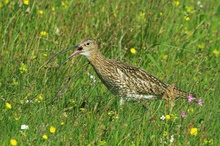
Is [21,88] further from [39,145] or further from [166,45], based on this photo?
[166,45]

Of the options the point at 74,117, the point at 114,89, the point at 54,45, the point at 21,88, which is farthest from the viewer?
the point at 54,45

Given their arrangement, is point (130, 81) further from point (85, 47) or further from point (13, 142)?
point (13, 142)

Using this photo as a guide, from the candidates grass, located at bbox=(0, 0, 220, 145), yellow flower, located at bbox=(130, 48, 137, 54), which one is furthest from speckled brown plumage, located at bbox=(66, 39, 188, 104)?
yellow flower, located at bbox=(130, 48, 137, 54)

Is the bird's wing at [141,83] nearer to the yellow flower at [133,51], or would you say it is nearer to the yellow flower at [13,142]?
the yellow flower at [133,51]

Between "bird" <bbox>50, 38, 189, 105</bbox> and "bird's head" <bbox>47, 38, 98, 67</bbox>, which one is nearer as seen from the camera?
"bird" <bbox>50, 38, 189, 105</bbox>

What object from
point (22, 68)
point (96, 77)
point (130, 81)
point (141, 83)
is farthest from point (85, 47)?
point (22, 68)

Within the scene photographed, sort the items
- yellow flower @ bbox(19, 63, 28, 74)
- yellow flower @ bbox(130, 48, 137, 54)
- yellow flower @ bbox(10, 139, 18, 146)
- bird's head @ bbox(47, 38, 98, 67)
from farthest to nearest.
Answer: yellow flower @ bbox(130, 48, 137, 54) → bird's head @ bbox(47, 38, 98, 67) → yellow flower @ bbox(19, 63, 28, 74) → yellow flower @ bbox(10, 139, 18, 146)

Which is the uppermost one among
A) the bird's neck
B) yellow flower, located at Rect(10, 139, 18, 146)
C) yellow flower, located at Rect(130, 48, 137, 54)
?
the bird's neck

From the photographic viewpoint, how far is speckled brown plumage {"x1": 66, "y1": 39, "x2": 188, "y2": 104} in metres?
7.93

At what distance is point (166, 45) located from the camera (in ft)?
29.2

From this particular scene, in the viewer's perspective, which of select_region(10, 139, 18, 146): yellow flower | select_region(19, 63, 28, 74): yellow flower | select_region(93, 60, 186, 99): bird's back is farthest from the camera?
select_region(93, 60, 186, 99): bird's back

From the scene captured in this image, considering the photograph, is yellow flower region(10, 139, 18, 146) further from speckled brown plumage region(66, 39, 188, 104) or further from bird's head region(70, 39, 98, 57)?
bird's head region(70, 39, 98, 57)

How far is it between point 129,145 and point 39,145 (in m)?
0.77

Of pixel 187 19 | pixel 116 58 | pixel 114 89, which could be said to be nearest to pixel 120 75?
pixel 114 89
